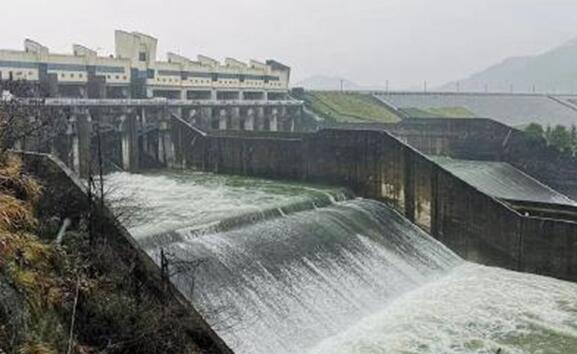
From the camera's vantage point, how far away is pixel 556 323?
14609mm

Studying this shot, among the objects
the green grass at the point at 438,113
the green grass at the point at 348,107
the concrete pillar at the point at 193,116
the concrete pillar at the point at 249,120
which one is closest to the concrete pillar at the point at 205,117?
the concrete pillar at the point at 193,116

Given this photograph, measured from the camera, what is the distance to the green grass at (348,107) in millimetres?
Answer: 49531

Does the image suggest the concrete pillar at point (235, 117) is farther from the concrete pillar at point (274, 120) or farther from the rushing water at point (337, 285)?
the rushing water at point (337, 285)

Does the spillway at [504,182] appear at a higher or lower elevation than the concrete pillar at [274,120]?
lower

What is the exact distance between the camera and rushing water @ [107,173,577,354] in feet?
43.6

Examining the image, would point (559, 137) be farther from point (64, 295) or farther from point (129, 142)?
point (64, 295)

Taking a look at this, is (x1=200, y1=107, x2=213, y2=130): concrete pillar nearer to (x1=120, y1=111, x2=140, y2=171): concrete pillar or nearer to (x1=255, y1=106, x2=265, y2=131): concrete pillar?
(x1=255, y1=106, x2=265, y2=131): concrete pillar

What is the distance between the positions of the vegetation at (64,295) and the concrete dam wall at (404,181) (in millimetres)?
13085

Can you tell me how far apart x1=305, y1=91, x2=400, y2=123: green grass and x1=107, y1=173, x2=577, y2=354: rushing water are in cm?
2806

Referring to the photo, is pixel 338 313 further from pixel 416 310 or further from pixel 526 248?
pixel 526 248

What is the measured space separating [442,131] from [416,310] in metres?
24.5

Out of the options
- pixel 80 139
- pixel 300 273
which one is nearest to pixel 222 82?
pixel 80 139

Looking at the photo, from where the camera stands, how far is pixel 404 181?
22.9 metres

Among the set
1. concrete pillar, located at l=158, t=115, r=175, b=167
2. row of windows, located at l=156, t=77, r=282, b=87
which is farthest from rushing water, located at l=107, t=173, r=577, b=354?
row of windows, located at l=156, t=77, r=282, b=87
